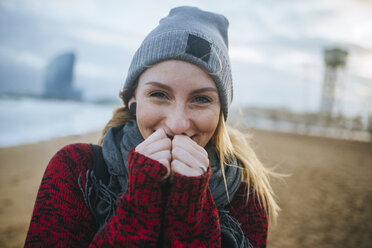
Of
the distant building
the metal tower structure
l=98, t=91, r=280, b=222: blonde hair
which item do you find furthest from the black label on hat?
the distant building

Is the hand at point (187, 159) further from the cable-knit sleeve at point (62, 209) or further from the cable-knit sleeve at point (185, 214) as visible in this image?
the cable-knit sleeve at point (62, 209)

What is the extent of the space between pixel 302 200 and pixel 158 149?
6743 millimetres

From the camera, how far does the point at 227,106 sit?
1712 mm

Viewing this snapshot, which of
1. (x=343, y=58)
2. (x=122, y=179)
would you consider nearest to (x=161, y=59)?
(x=122, y=179)

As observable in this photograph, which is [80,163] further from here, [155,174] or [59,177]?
[155,174]

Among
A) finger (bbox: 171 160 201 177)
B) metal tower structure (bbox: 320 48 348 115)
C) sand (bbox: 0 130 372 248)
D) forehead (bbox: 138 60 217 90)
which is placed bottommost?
sand (bbox: 0 130 372 248)

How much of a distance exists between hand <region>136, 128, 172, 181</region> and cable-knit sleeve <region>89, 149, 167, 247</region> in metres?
0.05

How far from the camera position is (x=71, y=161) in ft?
4.72

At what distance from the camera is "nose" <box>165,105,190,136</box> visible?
1390 mm

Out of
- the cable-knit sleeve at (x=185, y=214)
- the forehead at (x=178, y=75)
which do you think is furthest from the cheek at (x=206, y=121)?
the cable-knit sleeve at (x=185, y=214)

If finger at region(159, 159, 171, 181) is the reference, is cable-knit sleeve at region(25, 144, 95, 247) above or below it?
below

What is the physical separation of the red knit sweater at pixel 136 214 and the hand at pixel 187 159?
43mm

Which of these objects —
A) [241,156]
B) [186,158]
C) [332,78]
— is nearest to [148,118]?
[186,158]

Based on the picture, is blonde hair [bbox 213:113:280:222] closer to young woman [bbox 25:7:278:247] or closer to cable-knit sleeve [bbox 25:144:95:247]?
young woman [bbox 25:7:278:247]
